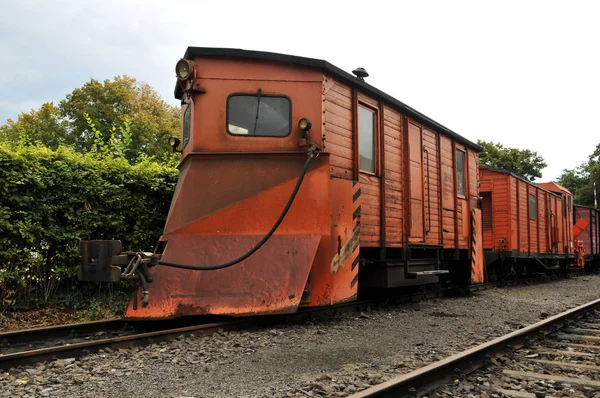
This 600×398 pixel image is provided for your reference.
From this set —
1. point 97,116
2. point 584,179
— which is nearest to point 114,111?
point 97,116

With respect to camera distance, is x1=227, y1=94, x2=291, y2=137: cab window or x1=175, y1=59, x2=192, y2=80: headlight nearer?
x1=175, y1=59, x2=192, y2=80: headlight

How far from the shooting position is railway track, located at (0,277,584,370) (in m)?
4.10

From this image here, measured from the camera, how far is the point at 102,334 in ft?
17.5

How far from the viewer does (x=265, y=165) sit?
5.89 m

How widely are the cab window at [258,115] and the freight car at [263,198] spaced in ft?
0.04

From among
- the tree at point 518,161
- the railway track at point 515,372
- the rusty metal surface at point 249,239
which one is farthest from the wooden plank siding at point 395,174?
the tree at point 518,161

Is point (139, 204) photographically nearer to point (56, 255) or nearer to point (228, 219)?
point (56, 255)

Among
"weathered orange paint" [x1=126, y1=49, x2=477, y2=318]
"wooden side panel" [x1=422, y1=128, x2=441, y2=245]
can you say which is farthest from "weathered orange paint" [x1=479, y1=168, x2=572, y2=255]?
"weathered orange paint" [x1=126, y1=49, x2=477, y2=318]

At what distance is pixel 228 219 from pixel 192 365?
2005 mm

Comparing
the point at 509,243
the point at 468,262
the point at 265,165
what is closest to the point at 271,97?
the point at 265,165

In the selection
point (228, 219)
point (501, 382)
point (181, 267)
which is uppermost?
point (228, 219)

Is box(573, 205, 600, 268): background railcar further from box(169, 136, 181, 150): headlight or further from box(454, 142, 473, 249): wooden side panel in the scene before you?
box(169, 136, 181, 150): headlight

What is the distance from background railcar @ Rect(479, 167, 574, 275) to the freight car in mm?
7534

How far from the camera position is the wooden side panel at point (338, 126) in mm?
6238
